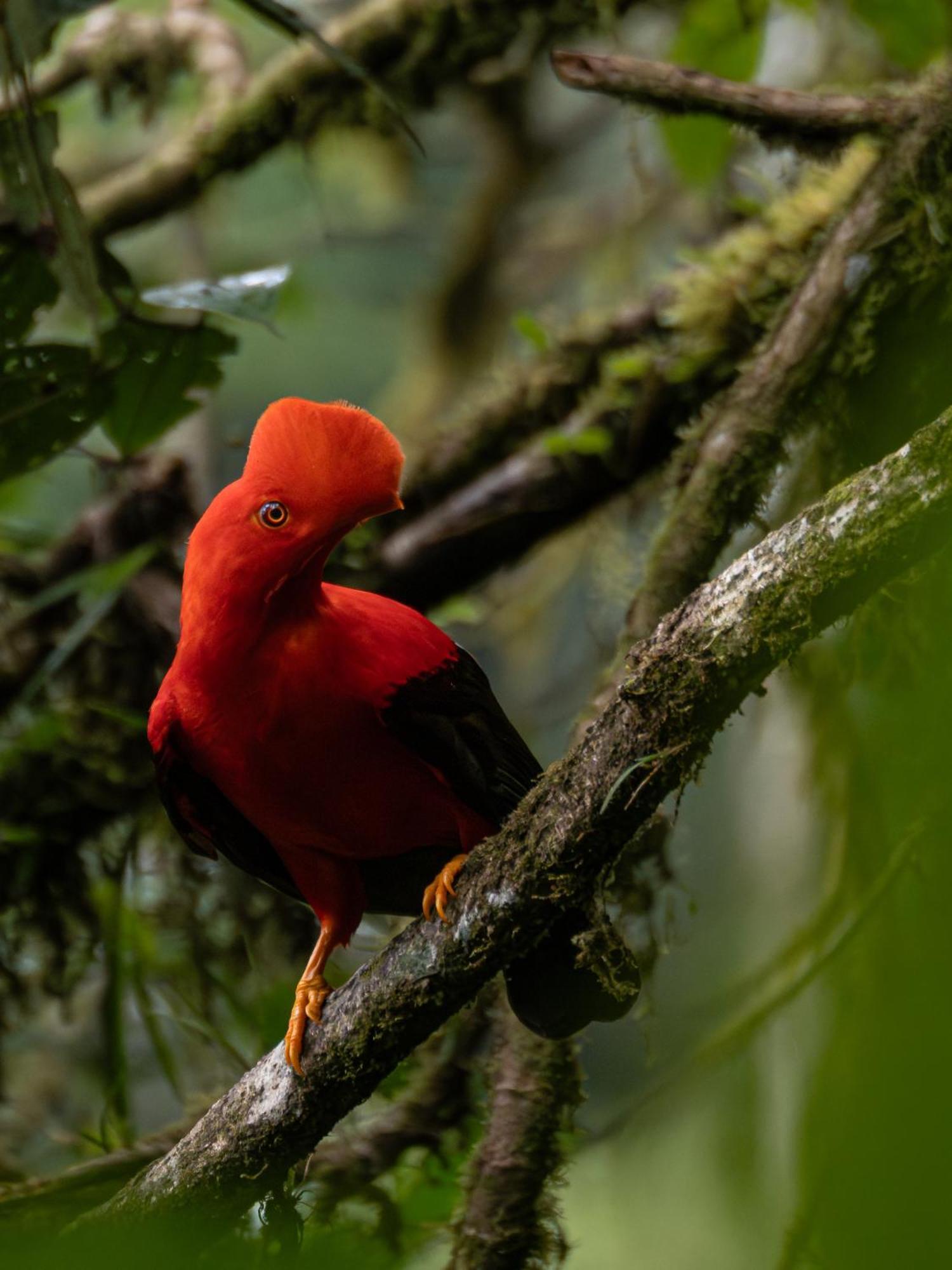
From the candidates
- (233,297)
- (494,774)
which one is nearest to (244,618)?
(494,774)

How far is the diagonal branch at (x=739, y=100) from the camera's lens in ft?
7.30

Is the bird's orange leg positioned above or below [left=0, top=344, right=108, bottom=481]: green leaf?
below

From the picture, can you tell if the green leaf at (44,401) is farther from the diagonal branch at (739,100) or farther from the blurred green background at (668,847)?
the diagonal branch at (739,100)

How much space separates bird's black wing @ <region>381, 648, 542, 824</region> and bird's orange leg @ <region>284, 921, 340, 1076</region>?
0.42 metres

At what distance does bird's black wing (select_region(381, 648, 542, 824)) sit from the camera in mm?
1805

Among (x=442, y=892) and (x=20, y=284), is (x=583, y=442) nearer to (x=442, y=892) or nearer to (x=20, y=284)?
(x=20, y=284)

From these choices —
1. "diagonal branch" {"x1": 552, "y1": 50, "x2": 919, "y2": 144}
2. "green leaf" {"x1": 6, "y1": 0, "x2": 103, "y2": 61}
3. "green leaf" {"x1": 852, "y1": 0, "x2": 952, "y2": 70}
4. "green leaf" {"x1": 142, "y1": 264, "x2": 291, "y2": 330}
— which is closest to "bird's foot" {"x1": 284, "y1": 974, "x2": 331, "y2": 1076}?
"green leaf" {"x1": 142, "y1": 264, "x2": 291, "y2": 330}

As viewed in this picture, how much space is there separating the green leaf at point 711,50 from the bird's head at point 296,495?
1.79 meters

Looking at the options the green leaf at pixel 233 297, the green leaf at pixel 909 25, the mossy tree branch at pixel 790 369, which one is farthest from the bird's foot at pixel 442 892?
the green leaf at pixel 909 25

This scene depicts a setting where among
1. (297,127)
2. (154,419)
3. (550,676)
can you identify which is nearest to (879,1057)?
(154,419)

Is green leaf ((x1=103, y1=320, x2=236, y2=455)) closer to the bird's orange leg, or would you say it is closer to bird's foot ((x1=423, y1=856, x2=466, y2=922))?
the bird's orange leg

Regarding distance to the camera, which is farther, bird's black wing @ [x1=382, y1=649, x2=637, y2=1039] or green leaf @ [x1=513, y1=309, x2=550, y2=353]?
green leaf @ [x1=513, y1=309, x2=550, y2=353]

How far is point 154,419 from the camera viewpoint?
8.54 ft

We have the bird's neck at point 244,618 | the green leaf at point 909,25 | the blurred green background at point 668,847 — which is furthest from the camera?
the green leaf at point 909,25
